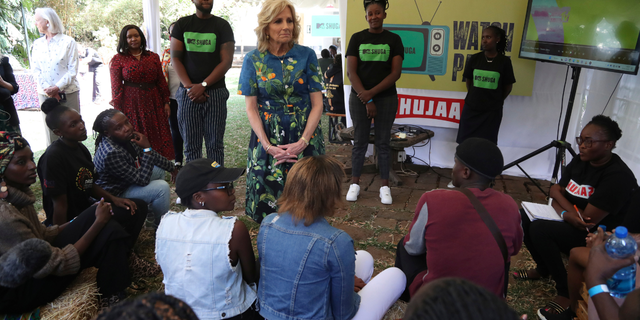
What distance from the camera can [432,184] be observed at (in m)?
4.77

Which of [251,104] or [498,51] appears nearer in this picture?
[251,104]

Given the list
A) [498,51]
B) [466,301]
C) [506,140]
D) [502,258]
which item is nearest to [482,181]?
[502,258]

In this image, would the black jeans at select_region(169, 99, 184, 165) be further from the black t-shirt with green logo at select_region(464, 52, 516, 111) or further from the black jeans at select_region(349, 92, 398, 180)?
the black t-shirt with green logo at select_region(464, 52, 516, 111)

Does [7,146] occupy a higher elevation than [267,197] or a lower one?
higher

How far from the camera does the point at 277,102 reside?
8.71 ft

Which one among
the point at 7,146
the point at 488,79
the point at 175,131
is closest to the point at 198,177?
the point at 7,146

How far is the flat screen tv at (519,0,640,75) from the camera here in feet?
10.2

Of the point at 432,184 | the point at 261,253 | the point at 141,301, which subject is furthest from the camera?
the point at 432,184

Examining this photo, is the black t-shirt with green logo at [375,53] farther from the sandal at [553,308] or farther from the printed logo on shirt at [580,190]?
the sandal at [553,308]

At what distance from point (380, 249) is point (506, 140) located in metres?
2.79

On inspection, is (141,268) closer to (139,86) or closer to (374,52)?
(139,86)

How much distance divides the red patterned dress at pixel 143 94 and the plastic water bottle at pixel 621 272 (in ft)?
13.4

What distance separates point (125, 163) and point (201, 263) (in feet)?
5.46

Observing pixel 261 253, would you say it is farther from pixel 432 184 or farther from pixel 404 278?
pixel 432 184
